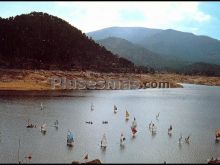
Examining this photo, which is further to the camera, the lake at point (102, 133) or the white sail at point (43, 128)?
the white sail at point (43, 128)

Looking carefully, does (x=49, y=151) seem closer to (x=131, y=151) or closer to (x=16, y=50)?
(x=131, y=151)

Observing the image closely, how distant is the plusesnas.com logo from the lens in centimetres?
15225

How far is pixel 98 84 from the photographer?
552 feet

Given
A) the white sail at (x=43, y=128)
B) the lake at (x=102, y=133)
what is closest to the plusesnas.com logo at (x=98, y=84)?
the lake at (x=102, y=133)

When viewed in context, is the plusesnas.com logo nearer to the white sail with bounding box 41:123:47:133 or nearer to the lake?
the lake

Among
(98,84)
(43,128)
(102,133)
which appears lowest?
(102,133)

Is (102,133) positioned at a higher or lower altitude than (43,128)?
lower

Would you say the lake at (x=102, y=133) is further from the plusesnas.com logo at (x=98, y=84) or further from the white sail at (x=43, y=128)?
the plusesnas.com logo at (x=98, y=84)

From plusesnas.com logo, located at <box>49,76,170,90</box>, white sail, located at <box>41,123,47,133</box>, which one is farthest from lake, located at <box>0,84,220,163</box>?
plusesnas.com logo, located at <box>49,76,170,90</box>

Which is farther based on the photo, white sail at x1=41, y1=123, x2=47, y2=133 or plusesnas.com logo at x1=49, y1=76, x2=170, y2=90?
plusesnas.com logo at x1=49, y1=76, x2=170, y2=90

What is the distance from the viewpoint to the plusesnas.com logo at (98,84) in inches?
5994

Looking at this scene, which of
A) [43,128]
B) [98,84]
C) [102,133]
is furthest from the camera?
[98,84]

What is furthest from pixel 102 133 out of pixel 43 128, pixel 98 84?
pixel 98 84

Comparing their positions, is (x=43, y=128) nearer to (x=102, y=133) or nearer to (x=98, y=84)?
(x=102, y=133)
